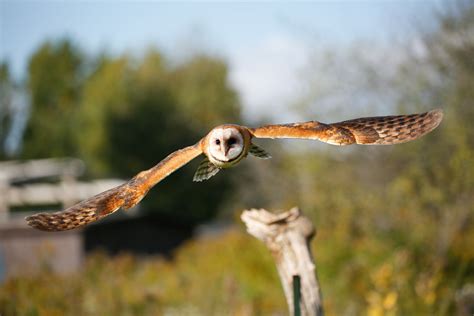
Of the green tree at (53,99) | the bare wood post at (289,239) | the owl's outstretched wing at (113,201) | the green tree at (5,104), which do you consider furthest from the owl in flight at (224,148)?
the green tree at (5,104)

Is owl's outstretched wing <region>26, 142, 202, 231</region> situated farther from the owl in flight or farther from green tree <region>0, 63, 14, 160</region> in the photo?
green tree <region>0, 63, 14, 160</region>

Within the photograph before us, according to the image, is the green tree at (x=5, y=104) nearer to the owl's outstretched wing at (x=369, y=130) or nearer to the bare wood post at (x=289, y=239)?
the bare wood post at (x=289, y=239)

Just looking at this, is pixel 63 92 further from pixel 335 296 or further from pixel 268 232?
pixel 268 232

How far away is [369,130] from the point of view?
Answer: 11.5 ft

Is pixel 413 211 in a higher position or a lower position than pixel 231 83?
lower

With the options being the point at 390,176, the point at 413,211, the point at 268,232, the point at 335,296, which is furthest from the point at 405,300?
the point at 390,176

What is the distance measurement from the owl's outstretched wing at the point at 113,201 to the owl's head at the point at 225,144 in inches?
4.2

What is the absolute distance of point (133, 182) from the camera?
3.21 metres

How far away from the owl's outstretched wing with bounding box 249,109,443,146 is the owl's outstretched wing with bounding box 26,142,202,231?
42 cm

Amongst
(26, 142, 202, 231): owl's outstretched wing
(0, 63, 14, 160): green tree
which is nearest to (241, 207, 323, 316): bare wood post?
(26, 142, 202, 231): owl's outstretched wing

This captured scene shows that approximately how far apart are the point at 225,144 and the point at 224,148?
16 millimetres

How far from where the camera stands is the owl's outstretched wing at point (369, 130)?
3.32 meters

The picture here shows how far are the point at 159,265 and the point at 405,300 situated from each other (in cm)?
525

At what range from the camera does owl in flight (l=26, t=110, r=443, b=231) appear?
3.09 meters
